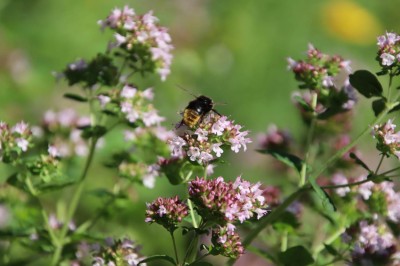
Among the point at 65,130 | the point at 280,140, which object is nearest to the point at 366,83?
the point at 280,140

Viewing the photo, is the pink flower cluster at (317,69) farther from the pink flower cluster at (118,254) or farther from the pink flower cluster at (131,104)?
the pink flower cluster at (118,254)

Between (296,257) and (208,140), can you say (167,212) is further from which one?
(296,257)

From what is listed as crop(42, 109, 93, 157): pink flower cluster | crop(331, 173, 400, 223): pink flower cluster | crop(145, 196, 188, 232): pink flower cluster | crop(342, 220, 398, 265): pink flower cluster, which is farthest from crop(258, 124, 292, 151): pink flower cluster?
crop(145, 196, 188, 232): pink flower cluster

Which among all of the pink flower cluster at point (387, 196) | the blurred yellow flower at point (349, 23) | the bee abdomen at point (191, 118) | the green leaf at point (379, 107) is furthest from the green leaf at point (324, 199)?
the blurred yellow flower at point (349, 23)

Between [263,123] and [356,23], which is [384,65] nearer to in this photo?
[263,123]

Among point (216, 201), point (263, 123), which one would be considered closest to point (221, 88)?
point (263, 123)
